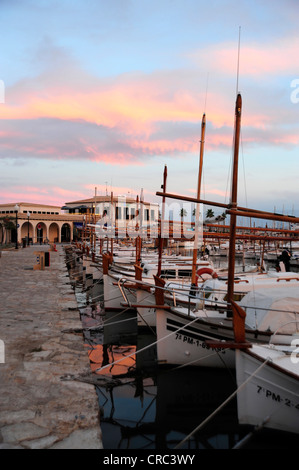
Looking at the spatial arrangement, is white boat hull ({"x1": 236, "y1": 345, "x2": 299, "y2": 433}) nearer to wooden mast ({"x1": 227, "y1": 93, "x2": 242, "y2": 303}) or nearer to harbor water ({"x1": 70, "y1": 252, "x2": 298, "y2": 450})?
harbor water ({"x1": 70, "y1": 252, "x2": 298, "y2": 450})

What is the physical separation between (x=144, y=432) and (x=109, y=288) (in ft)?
36.4

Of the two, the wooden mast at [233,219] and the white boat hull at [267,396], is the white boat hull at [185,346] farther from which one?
the white boat hull at [267,396]

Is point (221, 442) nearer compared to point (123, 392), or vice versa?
point (221, 442)

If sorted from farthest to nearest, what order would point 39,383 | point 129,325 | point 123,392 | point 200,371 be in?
point 129,325
point 200,371
point 123,392
point 39,383

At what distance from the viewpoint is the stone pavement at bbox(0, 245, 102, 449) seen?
5.02 m

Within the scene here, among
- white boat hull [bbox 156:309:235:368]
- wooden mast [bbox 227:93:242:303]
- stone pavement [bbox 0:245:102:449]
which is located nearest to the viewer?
stone pavement [bbox 0:245:102:449]

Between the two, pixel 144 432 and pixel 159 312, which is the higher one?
pixel 159 312

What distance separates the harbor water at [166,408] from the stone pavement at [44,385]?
0.84 m

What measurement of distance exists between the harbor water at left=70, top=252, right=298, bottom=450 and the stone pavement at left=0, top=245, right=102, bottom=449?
84cm

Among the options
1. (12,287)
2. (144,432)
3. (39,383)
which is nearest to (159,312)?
(144,432)

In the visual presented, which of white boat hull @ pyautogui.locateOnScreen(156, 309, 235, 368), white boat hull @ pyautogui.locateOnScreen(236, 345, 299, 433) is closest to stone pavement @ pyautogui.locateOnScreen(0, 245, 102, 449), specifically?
white boat hull @ pyautogui.locateOnScreen(156, 309, 235, 368)

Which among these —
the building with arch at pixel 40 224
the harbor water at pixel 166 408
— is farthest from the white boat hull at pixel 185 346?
the building with arch at pixel 40 224
